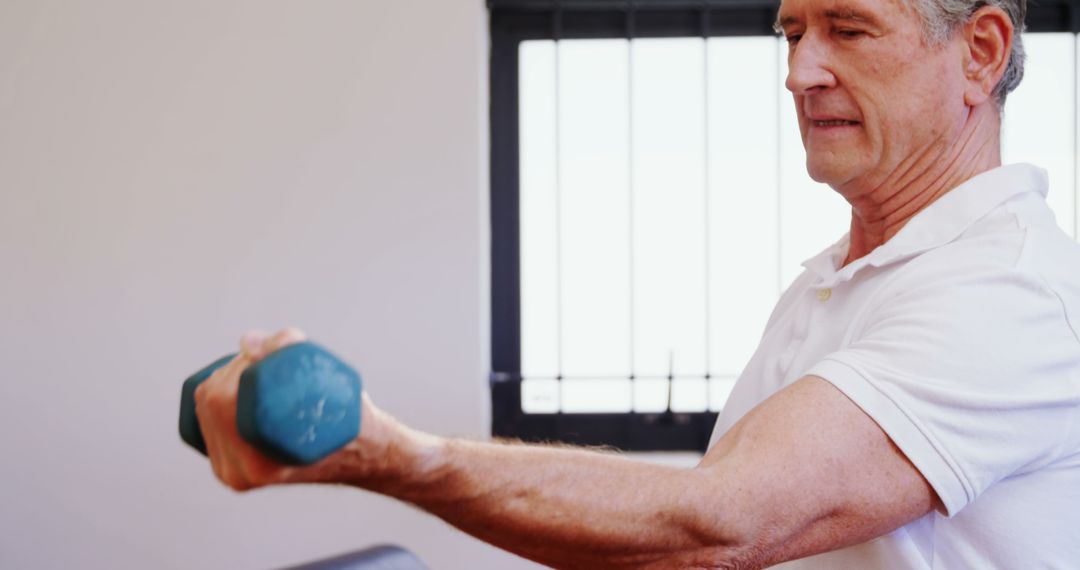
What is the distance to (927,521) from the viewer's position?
946mm

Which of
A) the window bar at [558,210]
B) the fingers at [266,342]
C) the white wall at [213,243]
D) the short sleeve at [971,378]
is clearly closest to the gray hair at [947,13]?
the short sleeve at [971,378]

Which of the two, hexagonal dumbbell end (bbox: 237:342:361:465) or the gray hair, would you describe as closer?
hexagonal dumbbell end (bbox: 237:342:361:465)

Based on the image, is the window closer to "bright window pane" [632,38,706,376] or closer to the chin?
"bright window pane" [632,38,706,376]

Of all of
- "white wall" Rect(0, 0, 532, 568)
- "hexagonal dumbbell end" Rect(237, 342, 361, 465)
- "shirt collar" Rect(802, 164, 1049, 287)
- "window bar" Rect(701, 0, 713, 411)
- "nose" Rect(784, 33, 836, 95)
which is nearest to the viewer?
"hexagonal dumbbell end" Rect(237, 342, 361, 465)

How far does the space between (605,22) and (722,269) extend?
0.68 meters

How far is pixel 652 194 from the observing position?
2678 mm

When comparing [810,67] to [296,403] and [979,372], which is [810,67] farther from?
[296,403]

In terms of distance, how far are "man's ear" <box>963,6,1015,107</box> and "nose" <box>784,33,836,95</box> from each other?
14 centimetres

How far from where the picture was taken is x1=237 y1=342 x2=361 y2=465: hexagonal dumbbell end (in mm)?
559

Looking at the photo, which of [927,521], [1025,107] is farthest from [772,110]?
[927,521]

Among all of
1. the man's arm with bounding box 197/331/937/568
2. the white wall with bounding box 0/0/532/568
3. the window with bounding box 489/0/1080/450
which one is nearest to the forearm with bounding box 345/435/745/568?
the man's arm with bounding box 197/331/937/568

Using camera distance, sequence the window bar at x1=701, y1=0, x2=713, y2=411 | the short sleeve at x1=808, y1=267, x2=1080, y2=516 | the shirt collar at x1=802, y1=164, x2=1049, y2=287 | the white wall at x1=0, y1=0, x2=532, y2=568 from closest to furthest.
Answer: the short sleeve at x1=808, y1=267, x2=1080, y2=516
the shirt collar at x1=802, y1=164, x2=1049, y2=287
the white wall at x1=0, y1=0, x2=532, y2=568
the window bar at x1=701, y1=0, x2=713, y2=411

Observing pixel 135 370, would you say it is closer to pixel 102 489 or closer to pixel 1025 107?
pixel 102 489

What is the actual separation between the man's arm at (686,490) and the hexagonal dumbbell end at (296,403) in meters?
0.07
